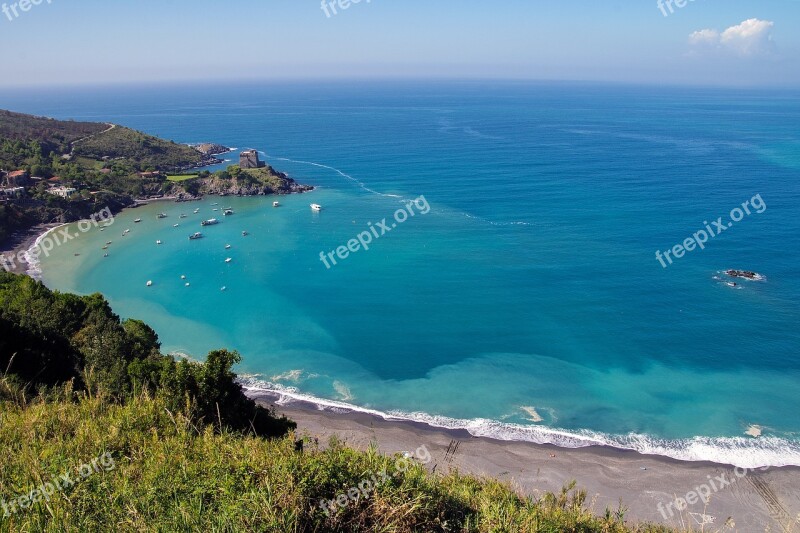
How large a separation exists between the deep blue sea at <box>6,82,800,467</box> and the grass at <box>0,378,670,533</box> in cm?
1800

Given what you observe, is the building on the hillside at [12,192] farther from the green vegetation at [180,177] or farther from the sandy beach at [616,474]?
the sandy beach at [616,474]

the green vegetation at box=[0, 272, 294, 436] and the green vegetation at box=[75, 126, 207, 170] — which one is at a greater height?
the green vegetation at box=[75, 126, 207, 170]

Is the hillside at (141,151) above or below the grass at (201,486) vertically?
above

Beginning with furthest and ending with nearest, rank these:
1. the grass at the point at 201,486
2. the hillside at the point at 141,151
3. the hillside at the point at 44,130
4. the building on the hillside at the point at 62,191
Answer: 1. the hillside at the point at 141,151
2. the hillside at the point at 44,130
3. the building on the hillside at the point at 62,191
4. the grass at the point at 201,486

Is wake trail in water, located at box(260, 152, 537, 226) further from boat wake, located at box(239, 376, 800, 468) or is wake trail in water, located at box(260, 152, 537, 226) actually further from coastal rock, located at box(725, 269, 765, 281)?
A: boat wake, located at box(239, 376, 800, 468)

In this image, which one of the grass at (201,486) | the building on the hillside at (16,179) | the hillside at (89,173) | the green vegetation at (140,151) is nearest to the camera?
the grass at (201,486)

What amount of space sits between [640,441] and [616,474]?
323cm

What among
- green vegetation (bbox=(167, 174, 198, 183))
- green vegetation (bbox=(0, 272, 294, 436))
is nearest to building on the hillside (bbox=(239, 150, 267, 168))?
green vegetation (bbox=(167, 174, 198, 183))

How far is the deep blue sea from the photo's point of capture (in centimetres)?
2697

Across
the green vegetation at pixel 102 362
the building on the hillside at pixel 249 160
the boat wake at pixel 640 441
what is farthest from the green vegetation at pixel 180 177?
the boat wake at pixel 640 441

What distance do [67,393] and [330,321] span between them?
85.4ft

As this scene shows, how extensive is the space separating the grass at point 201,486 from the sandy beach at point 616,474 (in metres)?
11.8

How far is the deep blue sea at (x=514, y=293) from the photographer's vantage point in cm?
2697

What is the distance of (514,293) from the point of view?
39.4 meters
